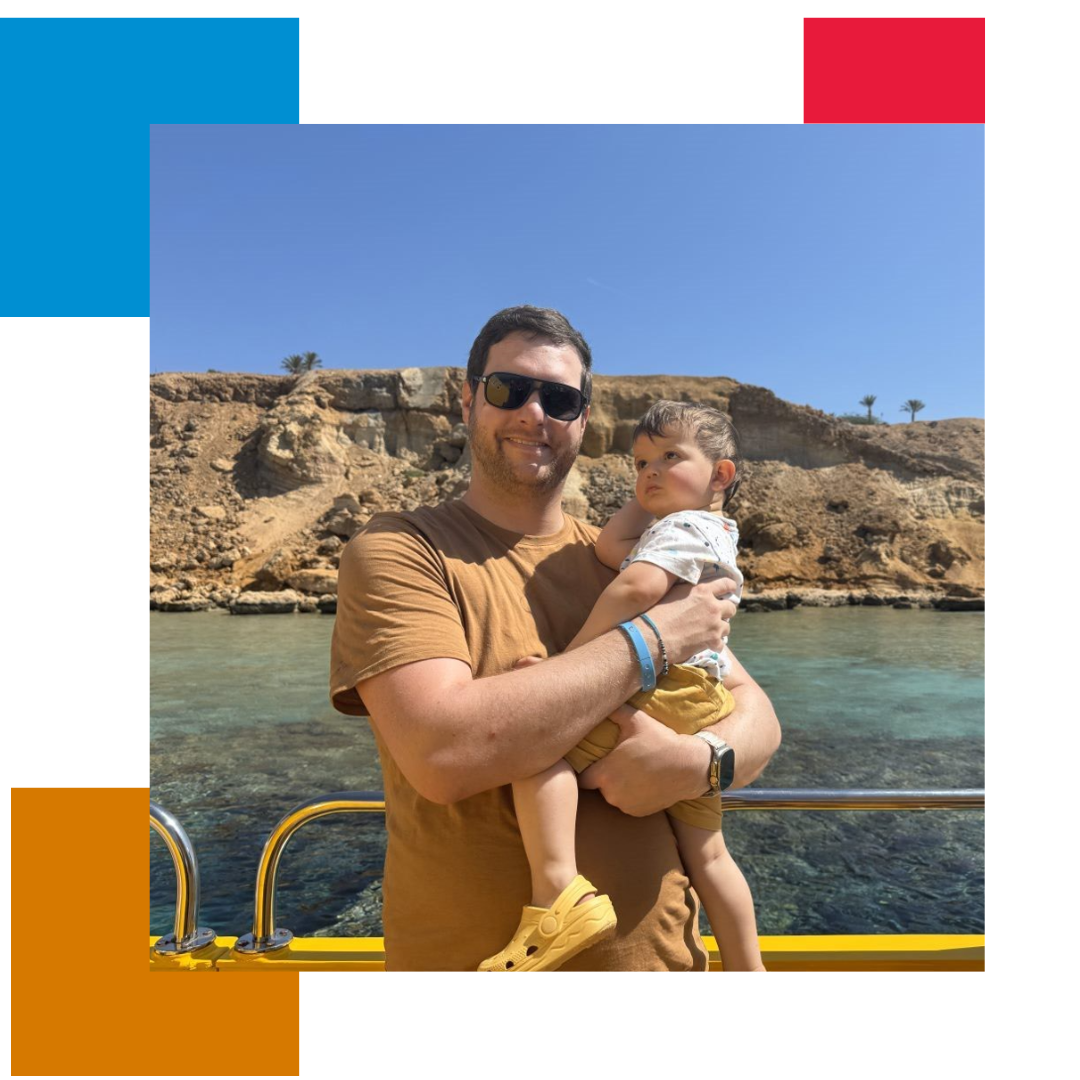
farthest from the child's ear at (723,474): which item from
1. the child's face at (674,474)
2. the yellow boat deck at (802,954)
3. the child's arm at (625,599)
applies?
the yellow boat deck at (802,954)

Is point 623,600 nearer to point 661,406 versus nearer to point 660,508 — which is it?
point 660,508

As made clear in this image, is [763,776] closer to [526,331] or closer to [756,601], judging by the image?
[526,331]

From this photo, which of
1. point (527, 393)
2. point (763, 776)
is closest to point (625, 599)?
point (527, 393)

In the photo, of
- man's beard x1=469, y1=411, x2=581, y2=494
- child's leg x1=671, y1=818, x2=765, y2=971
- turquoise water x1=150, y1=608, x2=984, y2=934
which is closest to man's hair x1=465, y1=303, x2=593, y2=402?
man's beard x1=469, y1=411, x2=581, y2=494

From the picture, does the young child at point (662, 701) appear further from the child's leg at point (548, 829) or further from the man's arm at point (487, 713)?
the man's arm at point (487, 713)

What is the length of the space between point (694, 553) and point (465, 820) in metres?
0.79

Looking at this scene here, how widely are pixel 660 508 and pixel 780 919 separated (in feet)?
18.7

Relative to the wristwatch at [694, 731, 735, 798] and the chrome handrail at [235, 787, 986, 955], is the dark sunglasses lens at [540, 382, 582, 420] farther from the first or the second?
the chrome handrail at [235, 787, 986, 955]

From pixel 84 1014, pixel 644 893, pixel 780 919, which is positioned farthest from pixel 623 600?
pixel 780 919

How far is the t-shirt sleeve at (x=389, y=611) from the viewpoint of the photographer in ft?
5.40

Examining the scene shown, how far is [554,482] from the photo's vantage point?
6.79 feet

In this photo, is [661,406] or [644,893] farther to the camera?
[661,406]
